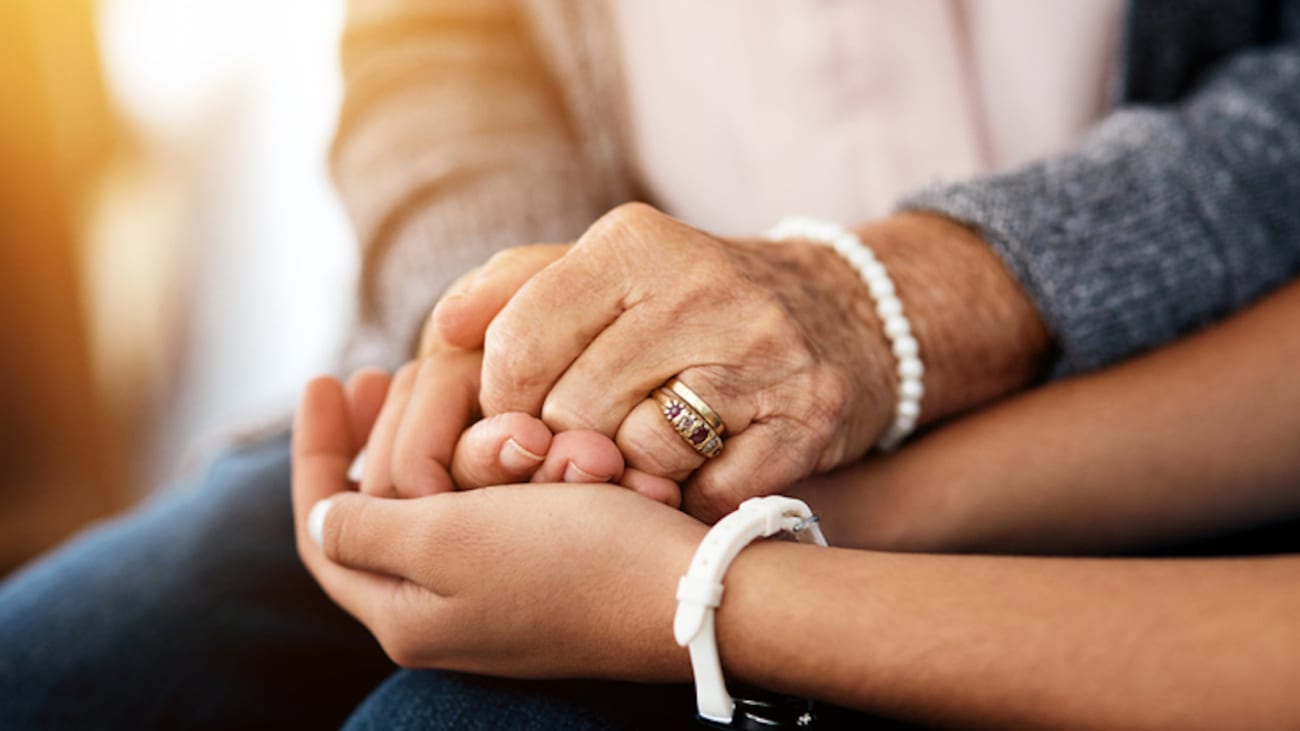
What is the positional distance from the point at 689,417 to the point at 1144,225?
1.19ft

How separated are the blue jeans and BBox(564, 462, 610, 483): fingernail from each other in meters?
0.28

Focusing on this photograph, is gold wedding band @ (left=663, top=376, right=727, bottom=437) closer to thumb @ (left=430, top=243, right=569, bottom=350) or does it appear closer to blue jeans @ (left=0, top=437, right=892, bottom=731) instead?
thumb @ (left=430, top=243, right=569, bottom=350)

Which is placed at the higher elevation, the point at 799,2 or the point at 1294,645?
the point at 799,2

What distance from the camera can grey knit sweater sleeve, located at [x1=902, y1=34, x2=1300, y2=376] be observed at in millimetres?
703

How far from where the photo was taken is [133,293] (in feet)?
7.02

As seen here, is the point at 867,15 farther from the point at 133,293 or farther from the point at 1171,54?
the point at 133,293

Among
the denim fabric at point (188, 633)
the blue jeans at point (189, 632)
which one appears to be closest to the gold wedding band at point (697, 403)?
the blue jeans at point (189, 632)

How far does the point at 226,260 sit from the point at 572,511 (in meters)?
1.72

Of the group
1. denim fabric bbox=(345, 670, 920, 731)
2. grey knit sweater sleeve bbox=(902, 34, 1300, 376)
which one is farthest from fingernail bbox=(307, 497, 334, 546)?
grey knit sweater sleeve bbox=(902, 34, 1300, 376)

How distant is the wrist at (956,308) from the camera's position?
0.70 metres

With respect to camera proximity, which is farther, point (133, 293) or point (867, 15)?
point (133, 293)

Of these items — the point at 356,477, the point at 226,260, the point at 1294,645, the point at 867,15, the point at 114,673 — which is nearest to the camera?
the point at 1294,645

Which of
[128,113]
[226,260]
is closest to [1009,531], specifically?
[226,260]

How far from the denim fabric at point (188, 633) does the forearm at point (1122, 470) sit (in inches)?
18.9
